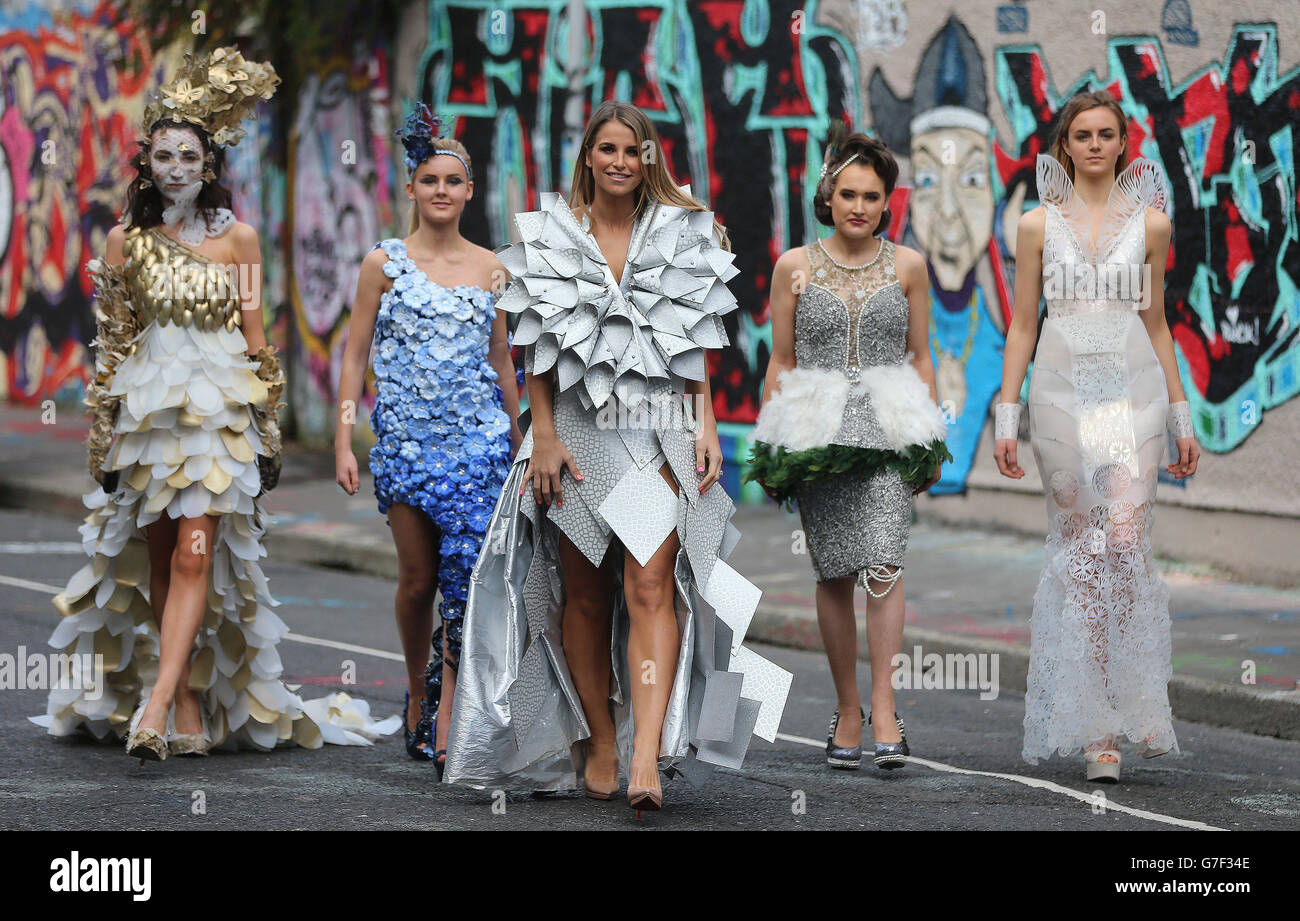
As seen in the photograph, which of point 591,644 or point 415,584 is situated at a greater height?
point 415,584

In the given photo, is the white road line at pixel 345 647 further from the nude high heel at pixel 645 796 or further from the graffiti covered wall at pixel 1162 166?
the graffiti covered wall at pixel 1162 166

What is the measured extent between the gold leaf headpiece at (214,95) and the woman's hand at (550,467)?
5.72 feet

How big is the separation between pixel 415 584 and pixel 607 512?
3.53 feet

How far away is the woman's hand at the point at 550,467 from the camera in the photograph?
5.58 m

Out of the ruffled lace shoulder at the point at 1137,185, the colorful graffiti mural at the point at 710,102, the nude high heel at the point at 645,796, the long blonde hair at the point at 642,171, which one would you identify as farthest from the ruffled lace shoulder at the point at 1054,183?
the colorful graffiti mural at the point at 710,102

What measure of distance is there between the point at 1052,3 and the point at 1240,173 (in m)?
1.76

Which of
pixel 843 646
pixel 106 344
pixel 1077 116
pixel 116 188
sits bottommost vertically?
pixel 843 646

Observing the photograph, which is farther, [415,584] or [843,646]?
[843,646]

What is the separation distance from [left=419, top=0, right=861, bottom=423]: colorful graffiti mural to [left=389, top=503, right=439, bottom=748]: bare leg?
6.65 meters

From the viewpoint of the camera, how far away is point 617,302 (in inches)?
220

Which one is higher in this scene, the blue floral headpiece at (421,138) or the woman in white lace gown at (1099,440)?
the blue floral headpiece at (421,138)

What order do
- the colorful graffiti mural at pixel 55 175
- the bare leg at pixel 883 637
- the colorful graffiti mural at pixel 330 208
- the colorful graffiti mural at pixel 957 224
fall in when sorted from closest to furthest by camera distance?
1. the bare leg at pixel 883 637
2. the colorful graffiti mural at pixel 957 224
3. the colorful graffiti mural at pixel 330 208
4. the colorful graffiti mural at pixel 55 175

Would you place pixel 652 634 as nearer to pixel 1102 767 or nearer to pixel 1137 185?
pixel 1102 767

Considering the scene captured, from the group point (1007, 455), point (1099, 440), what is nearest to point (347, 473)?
point (1007, 455)
